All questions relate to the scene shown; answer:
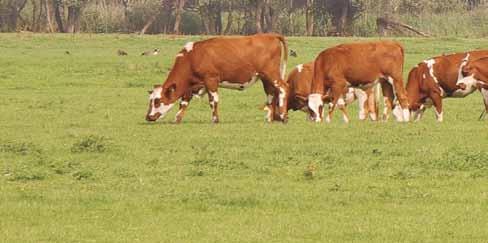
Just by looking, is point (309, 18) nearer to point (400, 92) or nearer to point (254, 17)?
point (254, 17)

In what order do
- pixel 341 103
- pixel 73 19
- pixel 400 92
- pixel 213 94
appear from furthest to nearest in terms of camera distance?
pixel 73 19
pixel 341 103
pixel 400 92
pixel 213 94

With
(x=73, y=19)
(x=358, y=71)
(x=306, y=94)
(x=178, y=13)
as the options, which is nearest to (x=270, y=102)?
(x=306, y=94)

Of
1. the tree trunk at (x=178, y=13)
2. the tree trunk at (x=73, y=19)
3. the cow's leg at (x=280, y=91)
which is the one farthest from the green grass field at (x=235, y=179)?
the tree trunk at (x=73, y=19)

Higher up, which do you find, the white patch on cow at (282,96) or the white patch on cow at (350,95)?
the white patch on cow at (282,96)

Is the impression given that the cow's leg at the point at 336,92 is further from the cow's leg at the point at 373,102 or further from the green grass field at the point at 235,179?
the cow's leg at the point at 373,102

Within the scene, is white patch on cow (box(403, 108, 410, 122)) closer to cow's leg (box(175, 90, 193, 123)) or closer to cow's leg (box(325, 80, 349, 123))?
cow's leg (box(325, 80, 349, 123))

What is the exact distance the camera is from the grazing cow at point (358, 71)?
934 inches

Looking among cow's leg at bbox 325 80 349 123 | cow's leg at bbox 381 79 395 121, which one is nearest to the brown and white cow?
cow's leg at bbox 325 80 349 123

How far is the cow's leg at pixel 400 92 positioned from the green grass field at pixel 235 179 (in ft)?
2.98

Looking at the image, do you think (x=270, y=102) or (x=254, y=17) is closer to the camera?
(x=270, y=102)

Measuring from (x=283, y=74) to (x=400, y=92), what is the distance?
236 cm

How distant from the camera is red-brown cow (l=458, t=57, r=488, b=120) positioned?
2378cm

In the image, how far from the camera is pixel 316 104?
23438 millimetres

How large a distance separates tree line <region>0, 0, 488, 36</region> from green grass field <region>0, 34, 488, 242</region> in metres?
41.2
